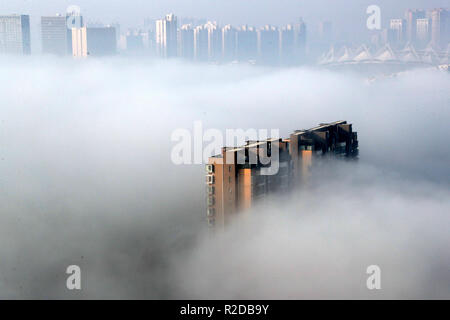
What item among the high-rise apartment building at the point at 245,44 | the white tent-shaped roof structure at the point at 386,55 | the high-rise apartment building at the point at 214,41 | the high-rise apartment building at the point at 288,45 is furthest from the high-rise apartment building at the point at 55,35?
the white tent-shaped roof structure at the point at 386,55

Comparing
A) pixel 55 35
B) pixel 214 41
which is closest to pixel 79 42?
pixel 55 35

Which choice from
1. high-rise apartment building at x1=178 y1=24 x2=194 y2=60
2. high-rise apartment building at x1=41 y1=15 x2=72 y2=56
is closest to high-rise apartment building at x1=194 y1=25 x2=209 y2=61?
high-rise apartment building at x1=178 y1=24 x2=194 y2=60

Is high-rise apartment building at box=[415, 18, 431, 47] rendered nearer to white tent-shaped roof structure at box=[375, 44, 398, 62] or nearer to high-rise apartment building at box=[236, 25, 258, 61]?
white tent-shaped roof structure at box=[375, 44, 398, 62]

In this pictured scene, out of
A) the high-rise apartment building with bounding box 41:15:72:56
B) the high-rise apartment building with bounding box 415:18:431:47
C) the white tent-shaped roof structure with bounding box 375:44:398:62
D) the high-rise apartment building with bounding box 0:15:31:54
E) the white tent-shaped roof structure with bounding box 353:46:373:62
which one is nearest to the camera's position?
the high-rise apartment building with bounding box 0:15:31:54

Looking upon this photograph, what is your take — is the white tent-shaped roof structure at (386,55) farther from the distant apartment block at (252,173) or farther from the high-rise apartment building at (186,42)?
the distant apartment block at (252,173)

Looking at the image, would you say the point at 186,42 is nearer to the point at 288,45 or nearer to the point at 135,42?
the point at 135,42
